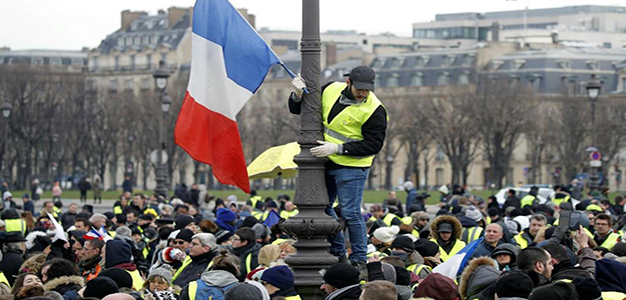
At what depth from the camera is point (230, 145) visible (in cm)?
1338

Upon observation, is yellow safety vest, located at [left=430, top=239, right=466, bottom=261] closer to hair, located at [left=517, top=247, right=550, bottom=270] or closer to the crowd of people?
the crowd of people

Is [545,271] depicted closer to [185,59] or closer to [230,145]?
[230,145]

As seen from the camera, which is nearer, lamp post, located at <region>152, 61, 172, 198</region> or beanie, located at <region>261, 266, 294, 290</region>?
beanie, located at <region>261, 266, 294, 290</region>

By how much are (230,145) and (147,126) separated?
273ft

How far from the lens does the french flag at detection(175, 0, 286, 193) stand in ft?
43.3

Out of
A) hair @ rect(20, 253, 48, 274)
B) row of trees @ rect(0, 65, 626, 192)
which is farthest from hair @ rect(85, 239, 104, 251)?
row of trees @ rect(0, 65, 626, 192)

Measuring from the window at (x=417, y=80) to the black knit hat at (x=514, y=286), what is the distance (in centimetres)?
10941

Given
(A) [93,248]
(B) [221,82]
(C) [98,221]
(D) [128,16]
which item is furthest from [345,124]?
(D) [128,16]

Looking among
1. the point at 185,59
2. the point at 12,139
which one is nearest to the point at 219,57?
the point at 12,139

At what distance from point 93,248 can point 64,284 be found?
1.94 meters

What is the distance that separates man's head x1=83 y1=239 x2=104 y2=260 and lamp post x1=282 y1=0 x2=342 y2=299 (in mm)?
2842

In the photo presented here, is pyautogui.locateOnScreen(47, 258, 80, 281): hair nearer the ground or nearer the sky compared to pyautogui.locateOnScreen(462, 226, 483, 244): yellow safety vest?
nearer the sky

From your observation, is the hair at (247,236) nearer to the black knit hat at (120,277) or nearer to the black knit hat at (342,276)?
the black knit hat at (120,277)

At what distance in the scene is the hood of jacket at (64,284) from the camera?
12.3m
